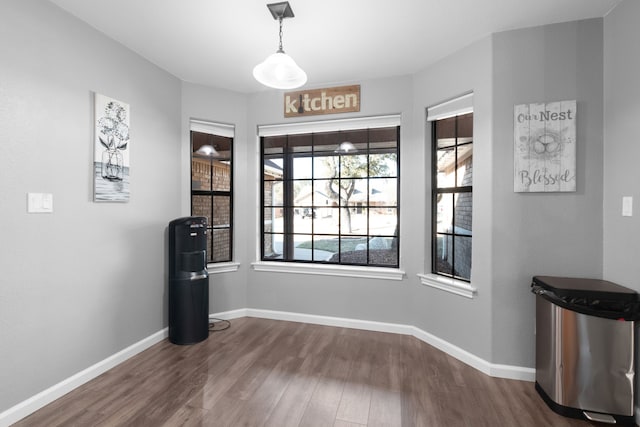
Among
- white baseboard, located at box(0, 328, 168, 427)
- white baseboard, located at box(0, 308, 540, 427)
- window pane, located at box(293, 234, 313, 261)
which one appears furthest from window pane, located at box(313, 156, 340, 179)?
white baseboard, located at box(0, 328, 168, 427)

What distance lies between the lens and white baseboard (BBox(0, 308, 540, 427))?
2036 millimetres

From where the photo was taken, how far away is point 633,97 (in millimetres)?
2043

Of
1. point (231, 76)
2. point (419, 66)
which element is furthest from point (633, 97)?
point (231, 76)

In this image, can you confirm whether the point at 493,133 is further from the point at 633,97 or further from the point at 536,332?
the point at 536,332

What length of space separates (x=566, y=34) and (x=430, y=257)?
86.0 inches

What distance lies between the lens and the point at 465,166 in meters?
2.91

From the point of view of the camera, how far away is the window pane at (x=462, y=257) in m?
2.90

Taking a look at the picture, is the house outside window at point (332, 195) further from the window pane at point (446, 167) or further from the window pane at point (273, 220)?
the window pane at point (446, 167)

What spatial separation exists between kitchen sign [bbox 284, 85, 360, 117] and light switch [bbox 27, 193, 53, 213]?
2.41 meters

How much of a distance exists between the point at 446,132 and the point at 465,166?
44 centimetres

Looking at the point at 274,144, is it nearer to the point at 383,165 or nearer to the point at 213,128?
the point at 213,128

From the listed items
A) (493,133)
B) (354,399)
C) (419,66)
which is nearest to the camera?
(354,399)

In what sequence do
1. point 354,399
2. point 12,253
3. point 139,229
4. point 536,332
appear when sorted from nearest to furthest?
point 12,253 → point 354,399 → point 536,332 → point 139,229

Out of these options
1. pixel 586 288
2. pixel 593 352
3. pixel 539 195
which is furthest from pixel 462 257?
pixel 593 352
